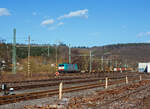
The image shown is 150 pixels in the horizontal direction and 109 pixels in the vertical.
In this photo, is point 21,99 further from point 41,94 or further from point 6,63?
point 6,63

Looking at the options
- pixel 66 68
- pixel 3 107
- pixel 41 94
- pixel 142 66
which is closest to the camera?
pixel 3 107

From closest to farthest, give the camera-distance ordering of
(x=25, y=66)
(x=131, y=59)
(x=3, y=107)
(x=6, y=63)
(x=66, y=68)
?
1. (x=3, y=107)
2. (x=25, y=66)
3. (x=6, y=63)
4. (x=66, y=68)
5. (x=131, y=59)

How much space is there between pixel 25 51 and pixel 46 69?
33.5m

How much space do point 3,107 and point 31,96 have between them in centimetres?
394

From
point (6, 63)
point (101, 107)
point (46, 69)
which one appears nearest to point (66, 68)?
point (46, 69)

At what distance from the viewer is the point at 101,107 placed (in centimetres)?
1373

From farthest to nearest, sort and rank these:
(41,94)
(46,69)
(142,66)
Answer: (142,66)
(46,69)
(41,94)

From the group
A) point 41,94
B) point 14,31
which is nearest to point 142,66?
point 14,31

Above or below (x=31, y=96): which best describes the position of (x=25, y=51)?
above

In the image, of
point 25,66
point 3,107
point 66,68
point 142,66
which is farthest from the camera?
point 142,66

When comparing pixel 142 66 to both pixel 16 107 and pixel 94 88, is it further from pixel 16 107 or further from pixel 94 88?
pixel 16 107

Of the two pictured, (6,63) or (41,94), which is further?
(6,63)

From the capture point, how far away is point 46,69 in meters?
66.6

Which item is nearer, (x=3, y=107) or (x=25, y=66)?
(x=3, y=107)
